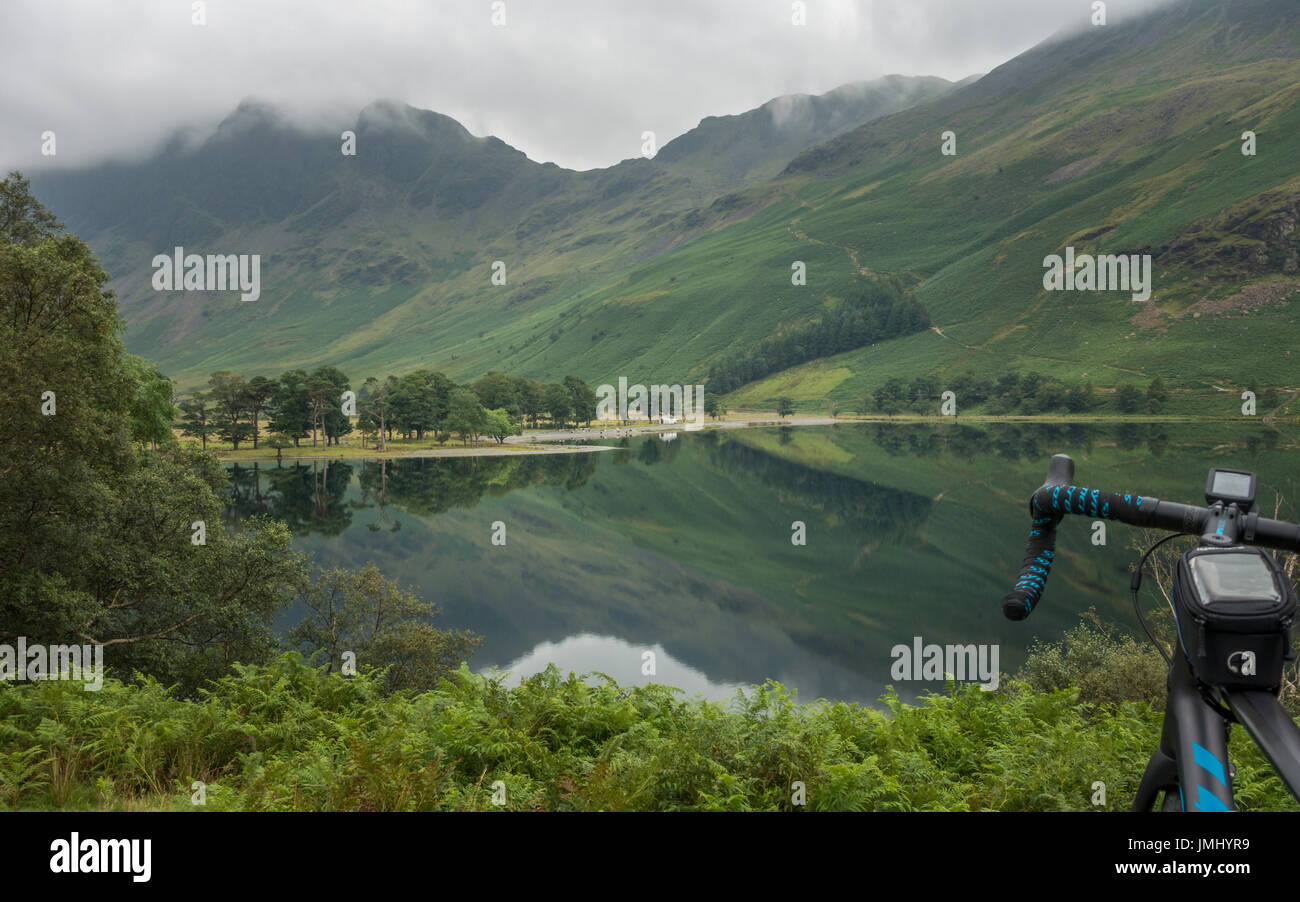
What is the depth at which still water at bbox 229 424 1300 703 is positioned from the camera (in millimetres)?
59094

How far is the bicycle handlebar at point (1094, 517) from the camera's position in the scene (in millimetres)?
2881

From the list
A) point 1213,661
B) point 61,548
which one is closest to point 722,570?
point 61,548

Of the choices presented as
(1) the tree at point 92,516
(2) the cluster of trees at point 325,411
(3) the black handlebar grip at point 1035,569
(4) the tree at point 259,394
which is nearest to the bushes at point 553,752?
(3) the black handlebar grip at point 1035,569

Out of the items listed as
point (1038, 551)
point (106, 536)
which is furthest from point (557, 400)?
point (1038, 551)

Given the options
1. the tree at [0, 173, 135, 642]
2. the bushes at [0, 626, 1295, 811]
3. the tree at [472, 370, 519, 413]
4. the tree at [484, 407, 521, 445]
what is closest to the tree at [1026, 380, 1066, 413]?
the tree at [472, 370, 519, 413]

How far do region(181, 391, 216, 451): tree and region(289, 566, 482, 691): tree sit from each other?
11897 cm

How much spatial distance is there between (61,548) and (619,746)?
23.8 m

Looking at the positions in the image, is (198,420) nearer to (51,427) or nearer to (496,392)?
Answer: (496,392)

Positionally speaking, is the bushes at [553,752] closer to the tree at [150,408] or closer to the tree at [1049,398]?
the tree at [150,408]

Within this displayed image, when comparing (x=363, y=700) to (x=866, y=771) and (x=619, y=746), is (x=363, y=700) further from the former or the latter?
(x=866, y=771)

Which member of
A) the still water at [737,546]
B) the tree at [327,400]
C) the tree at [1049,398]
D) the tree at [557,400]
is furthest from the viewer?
the tree at [1049,398]

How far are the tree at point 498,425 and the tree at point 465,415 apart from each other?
132cm

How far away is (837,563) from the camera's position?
80.4 metres

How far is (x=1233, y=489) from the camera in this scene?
9.23ft
